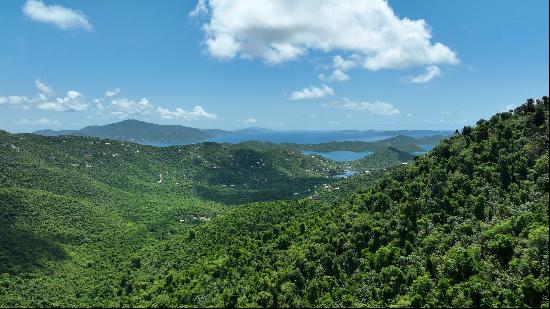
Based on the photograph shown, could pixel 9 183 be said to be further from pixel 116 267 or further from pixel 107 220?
pixel 116 267

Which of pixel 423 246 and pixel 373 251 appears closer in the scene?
pixel 423 246

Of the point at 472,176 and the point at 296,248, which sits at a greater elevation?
the point at 472,176

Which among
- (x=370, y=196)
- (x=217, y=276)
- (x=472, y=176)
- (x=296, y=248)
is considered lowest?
(x=217, y=276)

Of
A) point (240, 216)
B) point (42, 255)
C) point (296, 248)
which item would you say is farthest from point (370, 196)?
point (42, 255)

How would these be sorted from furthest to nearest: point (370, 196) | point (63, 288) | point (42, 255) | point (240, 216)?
point (240, 216) → point (42, 255) → point (63, 288) → point (370, 196)

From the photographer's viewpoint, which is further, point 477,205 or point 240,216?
point 240,216

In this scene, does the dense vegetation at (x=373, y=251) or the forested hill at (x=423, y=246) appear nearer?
the forested hill at (x=423, y=246)

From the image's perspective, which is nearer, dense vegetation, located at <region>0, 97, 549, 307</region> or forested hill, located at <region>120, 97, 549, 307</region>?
forested hill, located at <region>120, 97, 549, 307</region>

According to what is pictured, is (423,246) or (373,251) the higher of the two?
(423,246)
